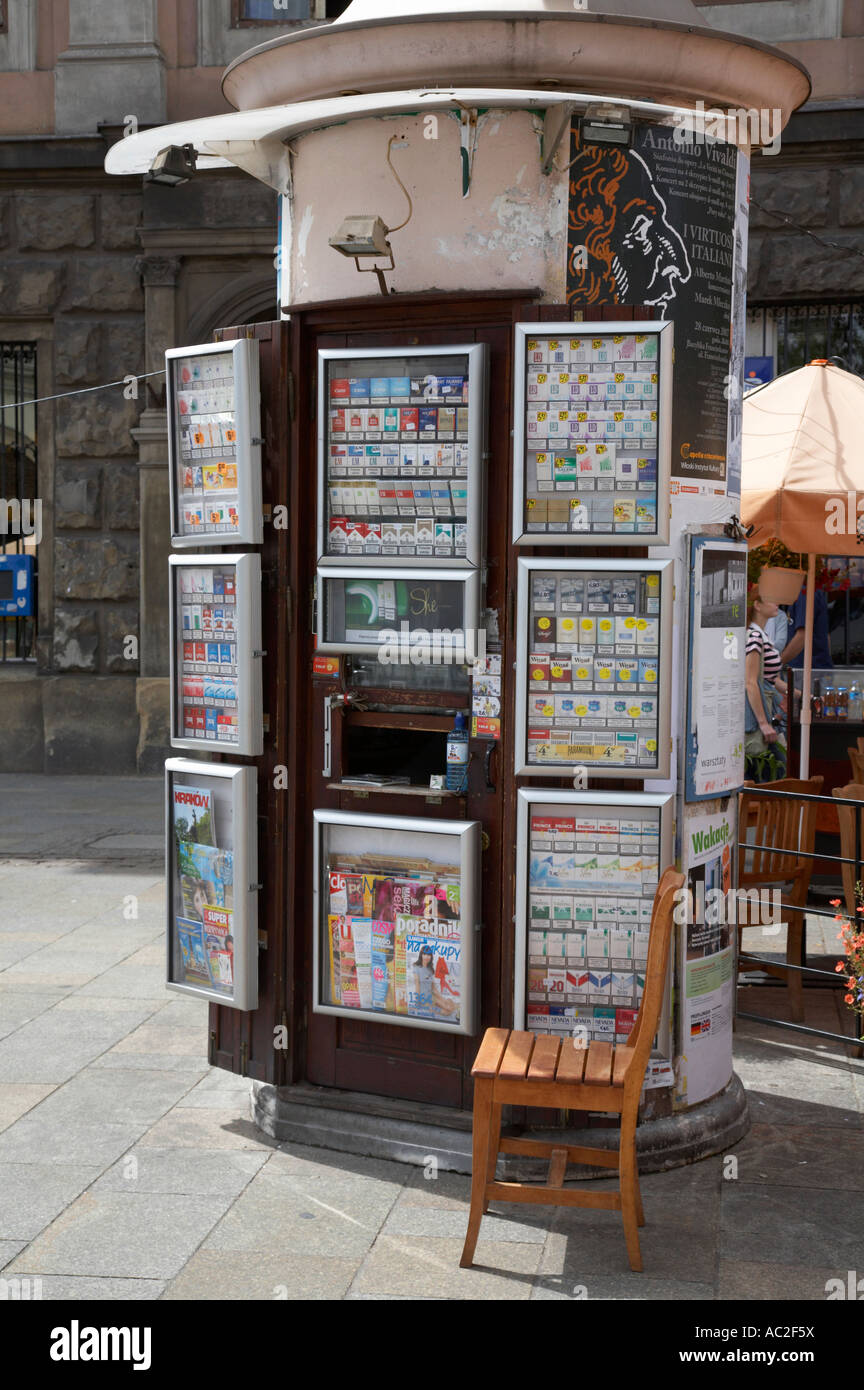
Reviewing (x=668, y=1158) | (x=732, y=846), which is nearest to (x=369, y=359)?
(x=732, y=846)

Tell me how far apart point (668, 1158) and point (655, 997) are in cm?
97

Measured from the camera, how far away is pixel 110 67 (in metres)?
12.7

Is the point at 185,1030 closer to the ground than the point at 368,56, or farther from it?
closer to the ground

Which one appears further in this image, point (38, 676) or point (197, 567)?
point (38, 676)

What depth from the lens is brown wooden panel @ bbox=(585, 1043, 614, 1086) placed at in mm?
4082

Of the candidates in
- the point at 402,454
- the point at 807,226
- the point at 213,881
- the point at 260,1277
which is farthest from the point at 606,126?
the point at 807,226

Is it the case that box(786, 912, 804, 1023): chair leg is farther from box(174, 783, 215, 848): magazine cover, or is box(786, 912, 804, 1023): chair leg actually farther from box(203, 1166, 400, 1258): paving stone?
box(174, 783, 215, 848): magazine cover

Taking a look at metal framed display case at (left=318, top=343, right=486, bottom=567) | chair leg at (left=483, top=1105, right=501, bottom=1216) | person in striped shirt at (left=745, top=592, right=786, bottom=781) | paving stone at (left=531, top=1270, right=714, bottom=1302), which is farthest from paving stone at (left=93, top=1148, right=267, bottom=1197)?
person in striped shirt at (left=745, top=592, right=786, bottom=781)

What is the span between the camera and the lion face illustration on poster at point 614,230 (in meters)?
4.69

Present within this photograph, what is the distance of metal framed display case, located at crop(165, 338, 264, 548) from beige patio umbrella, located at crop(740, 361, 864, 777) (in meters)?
2.67

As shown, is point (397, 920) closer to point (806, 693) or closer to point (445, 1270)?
point (445, 1270)

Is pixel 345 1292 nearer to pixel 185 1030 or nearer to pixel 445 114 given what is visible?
pixel 185 1030

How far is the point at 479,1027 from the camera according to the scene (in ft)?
16.0

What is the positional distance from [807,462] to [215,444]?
10.7 feet
